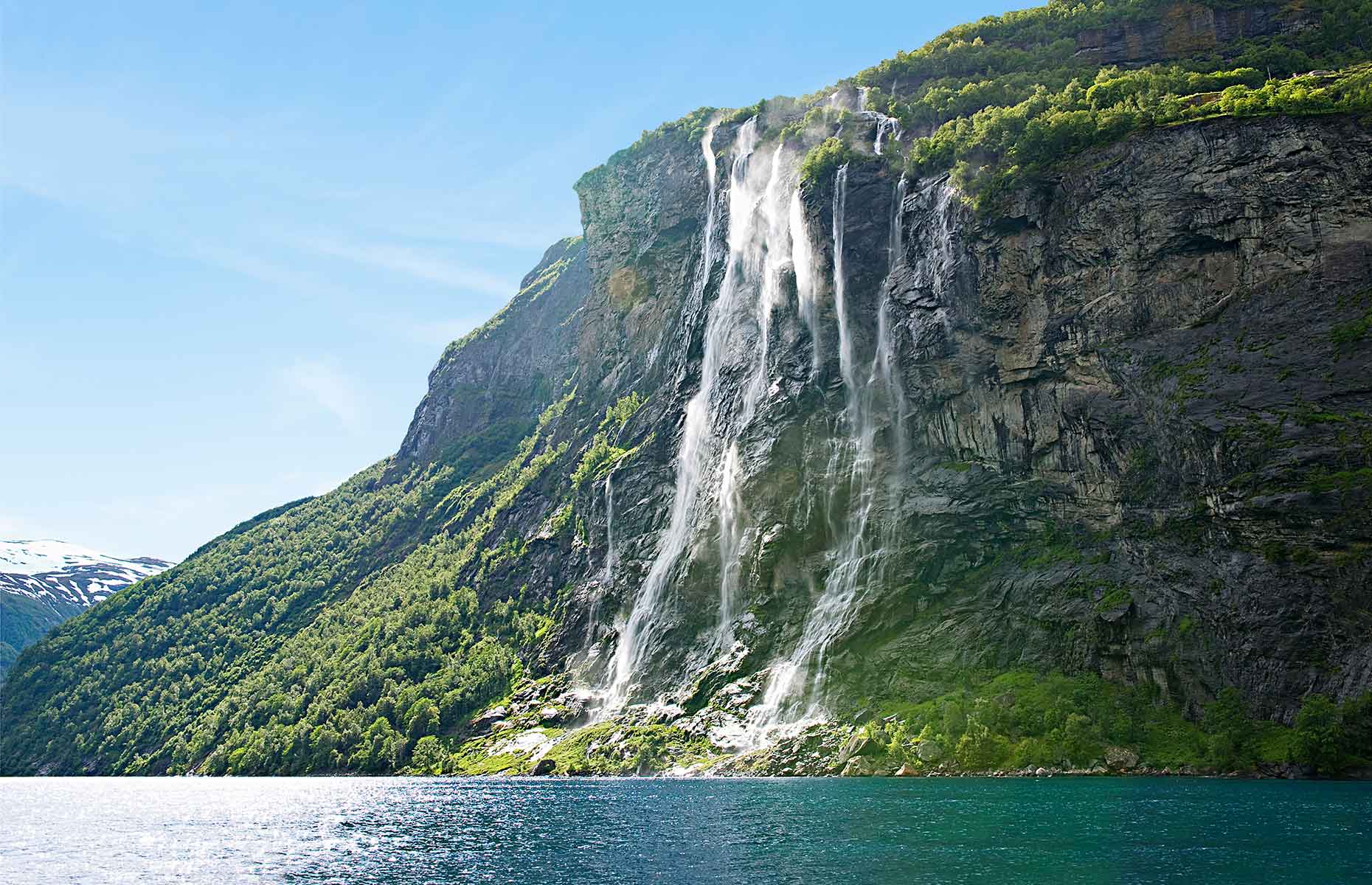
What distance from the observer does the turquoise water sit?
110 ft

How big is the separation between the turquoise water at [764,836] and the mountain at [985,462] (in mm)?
11601

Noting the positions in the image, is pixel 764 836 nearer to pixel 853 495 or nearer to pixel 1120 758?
pixel 1120 758

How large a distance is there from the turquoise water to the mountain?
1160 cm

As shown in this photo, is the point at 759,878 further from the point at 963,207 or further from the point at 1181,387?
the point at 963,207

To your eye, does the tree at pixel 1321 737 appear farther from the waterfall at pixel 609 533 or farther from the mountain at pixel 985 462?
the waterfall at pixel 609 533

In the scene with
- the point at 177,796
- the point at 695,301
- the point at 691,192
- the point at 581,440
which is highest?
the point at 691,192

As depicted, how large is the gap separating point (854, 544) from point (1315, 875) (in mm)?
61775

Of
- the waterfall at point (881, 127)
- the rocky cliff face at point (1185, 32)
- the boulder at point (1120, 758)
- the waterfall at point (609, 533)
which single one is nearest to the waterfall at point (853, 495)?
the waterfall at point (881, 127)

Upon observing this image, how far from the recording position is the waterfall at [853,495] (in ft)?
278

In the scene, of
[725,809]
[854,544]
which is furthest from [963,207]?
[725,809]

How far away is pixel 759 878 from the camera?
3331 centimetres

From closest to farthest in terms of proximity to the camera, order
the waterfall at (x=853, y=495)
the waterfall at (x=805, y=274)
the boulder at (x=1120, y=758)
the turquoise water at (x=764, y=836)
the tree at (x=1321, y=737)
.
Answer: the turquoise water at (x=764, y=836) → the tree at (x=1321, y=737) → the boulder at (x=1120, y=758) → the waterfall at (x=853, y=495) → the waterfall at (x=805, y=274)

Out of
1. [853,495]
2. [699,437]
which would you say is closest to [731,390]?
[699,437]

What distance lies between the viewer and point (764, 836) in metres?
42.2
